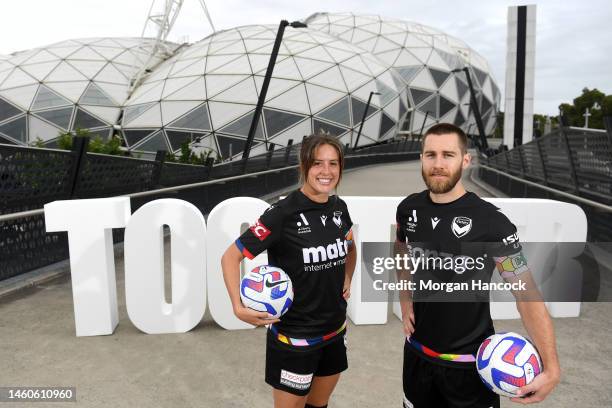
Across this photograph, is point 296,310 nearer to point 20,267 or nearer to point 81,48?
point 20,267

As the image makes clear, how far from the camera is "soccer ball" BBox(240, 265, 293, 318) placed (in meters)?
1.98

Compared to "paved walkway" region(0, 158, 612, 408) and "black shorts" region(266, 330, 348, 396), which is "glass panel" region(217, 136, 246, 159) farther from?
"black shorts" region(266, 330, 348, 396)

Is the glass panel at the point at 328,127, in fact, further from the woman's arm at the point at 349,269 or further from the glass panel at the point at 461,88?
the glass panel at the point at 461,88

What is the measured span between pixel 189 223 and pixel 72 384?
4.90ft

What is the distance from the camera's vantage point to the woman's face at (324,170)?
6.70 feet

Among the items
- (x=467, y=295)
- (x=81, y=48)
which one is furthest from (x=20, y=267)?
(x=81, y=48)

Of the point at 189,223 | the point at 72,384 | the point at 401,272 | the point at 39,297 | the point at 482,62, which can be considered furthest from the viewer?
the point at 482,62

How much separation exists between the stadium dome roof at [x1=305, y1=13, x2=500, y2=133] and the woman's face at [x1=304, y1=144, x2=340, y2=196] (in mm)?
56995

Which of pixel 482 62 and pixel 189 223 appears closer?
pixel 189 223

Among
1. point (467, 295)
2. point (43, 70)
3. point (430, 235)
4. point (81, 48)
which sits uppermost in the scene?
point (81, 48)

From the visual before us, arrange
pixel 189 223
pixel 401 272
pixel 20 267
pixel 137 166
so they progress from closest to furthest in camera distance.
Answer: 1. pixel 401 272
2. pixel 189 223
3. pixel 20 267
4. pixel 137 166

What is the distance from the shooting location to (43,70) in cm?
4238

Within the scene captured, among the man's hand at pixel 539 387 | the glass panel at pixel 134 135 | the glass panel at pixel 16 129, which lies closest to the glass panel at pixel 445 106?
the glass panel at pixel 134 135

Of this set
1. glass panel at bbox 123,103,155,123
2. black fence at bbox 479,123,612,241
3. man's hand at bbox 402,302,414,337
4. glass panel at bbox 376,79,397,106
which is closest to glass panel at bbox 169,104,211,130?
glass panel at bbox 123,103,155,123
